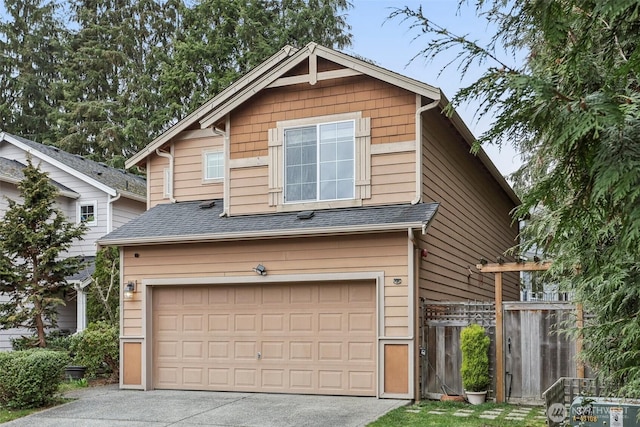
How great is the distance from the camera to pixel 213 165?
549 inches

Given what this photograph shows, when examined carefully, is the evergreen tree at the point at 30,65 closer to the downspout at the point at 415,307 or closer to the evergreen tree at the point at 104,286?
the evergreen tree at the point at 104,286

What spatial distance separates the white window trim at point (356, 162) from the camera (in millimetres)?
11367

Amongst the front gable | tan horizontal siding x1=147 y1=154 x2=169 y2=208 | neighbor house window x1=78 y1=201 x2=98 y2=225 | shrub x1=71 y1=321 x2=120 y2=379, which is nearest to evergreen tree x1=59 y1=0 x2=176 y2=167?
neighbor house window x1=78 y1=201 x2=98 y2=225

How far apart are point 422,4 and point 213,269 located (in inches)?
365

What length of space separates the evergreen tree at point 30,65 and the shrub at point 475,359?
26938mm

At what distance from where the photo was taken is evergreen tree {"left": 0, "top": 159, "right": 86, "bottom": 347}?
14.1 meters

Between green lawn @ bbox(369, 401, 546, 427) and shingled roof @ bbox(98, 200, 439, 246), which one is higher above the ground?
shingled roof @ bbox(98, 200, 439, 246)

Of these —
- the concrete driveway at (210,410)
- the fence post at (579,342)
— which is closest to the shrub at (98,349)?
the concrete driveway at (210,410)

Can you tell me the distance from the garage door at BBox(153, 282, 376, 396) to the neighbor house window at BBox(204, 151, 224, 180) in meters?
2.70

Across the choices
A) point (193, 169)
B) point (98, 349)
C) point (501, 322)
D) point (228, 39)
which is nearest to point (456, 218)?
point (501, 322)

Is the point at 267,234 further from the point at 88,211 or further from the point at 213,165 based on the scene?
the point at 88,211

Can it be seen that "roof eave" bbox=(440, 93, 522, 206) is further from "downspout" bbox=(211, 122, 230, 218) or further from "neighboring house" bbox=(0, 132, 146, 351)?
"neighboring house" bbox=(0, 132, 146, 351)

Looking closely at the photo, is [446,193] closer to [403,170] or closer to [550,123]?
[403,170]

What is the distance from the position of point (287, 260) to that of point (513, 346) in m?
3.89
